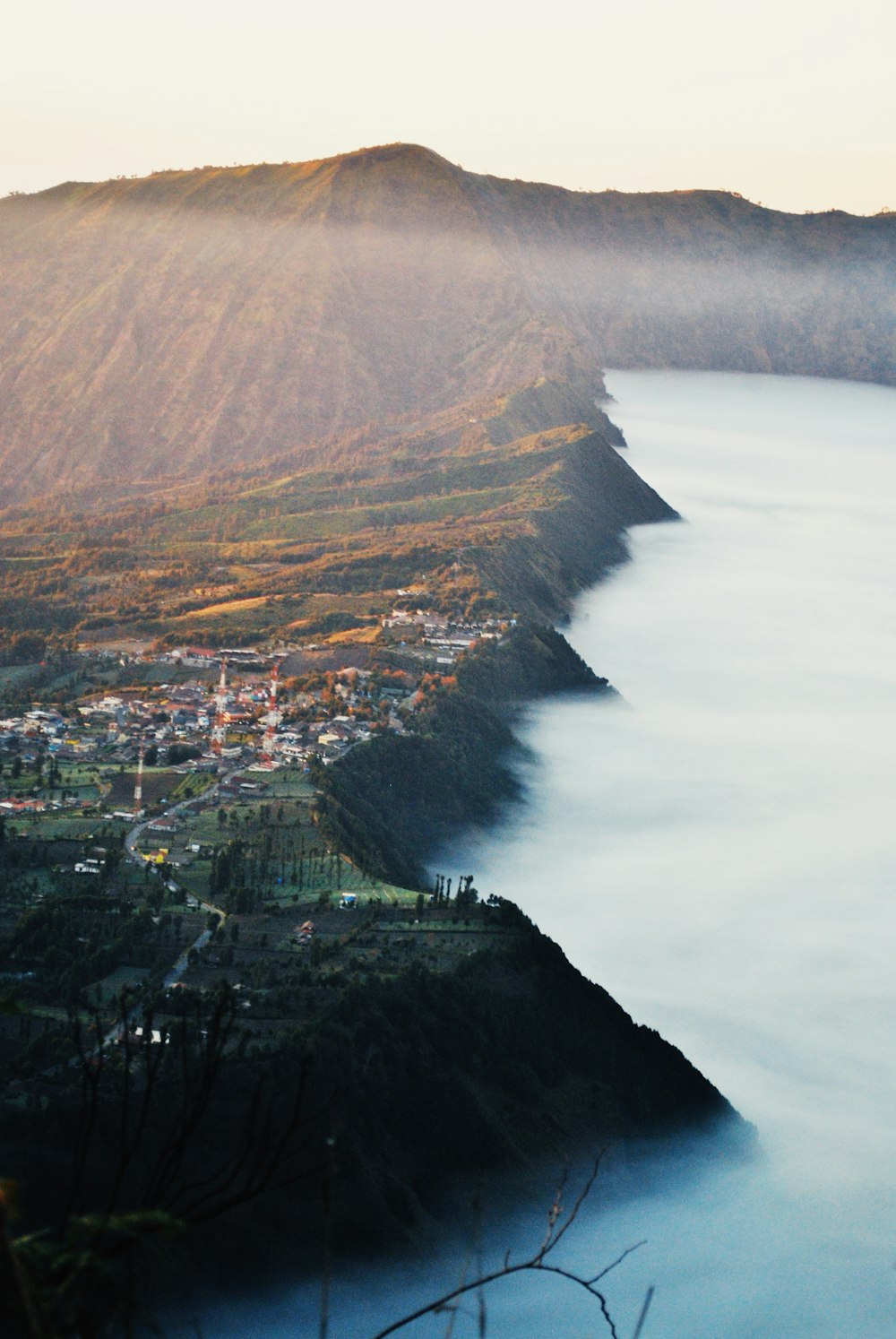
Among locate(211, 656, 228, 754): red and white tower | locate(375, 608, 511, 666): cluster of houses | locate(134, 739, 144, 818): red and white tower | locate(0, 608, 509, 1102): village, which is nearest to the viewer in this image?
locate(0, 608, 509, 1102): village

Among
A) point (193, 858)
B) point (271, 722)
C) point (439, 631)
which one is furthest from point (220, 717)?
point (439, 631)

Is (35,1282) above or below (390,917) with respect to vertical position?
above

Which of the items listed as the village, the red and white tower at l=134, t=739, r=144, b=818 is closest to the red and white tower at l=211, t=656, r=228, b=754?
the village

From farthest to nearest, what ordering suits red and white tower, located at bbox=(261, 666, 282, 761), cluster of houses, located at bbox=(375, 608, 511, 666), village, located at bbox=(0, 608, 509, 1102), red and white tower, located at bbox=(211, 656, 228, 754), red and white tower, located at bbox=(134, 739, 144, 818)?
cluster of houses, located at bbox=(375, 608, 511, 666)
red and white tower, located at bbox=(211, 656, 228, 754)
red and white tower, located at bbox=(261, 666, 282, 761)
red and white tower, located at bbox=(134, 739, 144, 818)
village, located at bbox=(0, 608, 509, 1102)

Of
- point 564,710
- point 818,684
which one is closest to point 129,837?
point 564,710

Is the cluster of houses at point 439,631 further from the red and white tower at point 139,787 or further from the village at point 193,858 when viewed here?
the red and white tower at point 139,787

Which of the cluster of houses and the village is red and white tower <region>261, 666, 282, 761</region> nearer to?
the village

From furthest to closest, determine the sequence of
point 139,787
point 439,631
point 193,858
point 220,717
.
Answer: point 439,631, point 220,717, point 139,787, point 193,858

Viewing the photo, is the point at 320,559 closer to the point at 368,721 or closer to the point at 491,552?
the point at 491,552

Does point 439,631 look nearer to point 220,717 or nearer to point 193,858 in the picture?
point 220,717
